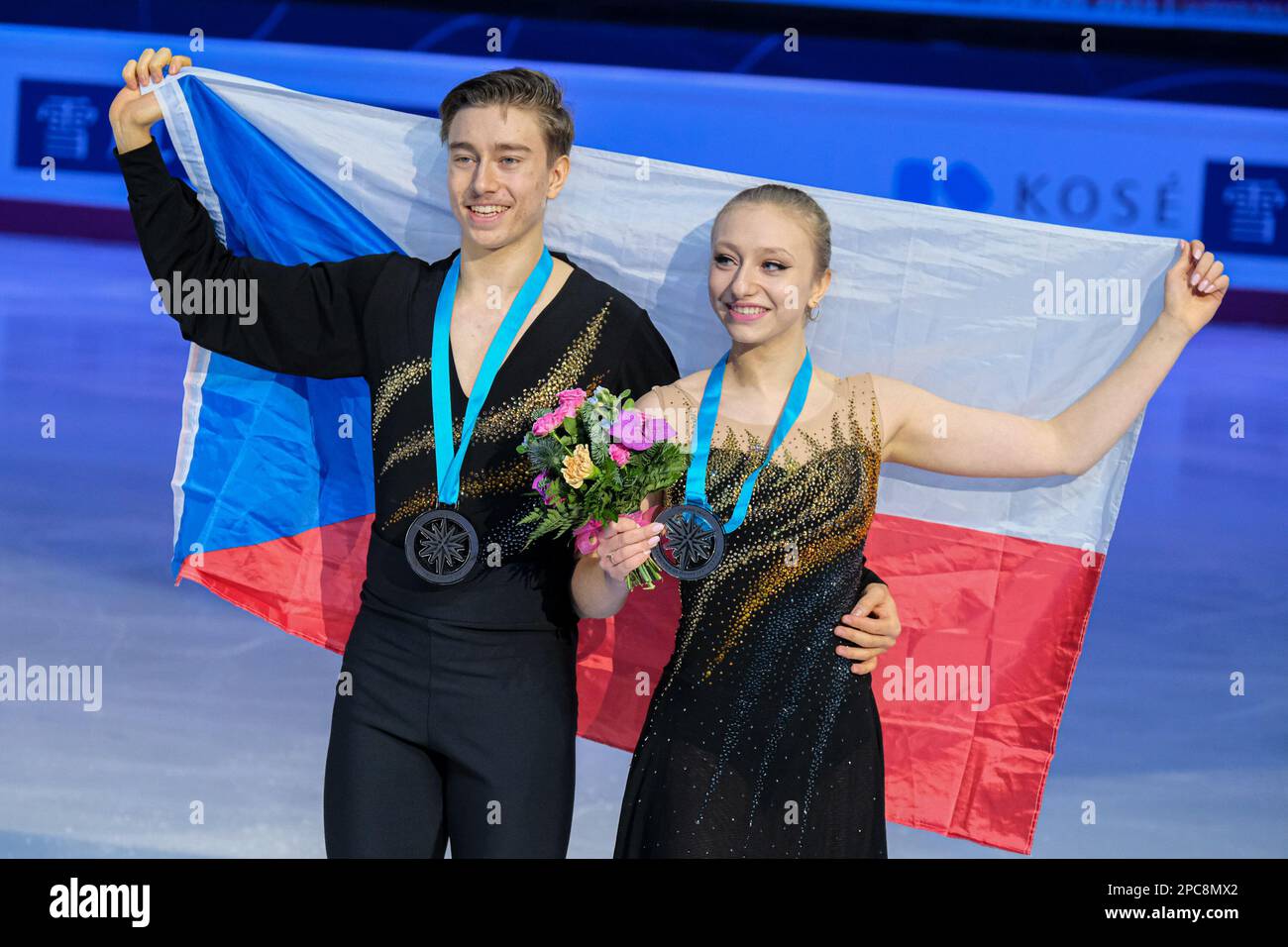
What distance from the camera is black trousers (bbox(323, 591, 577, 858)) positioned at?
114 inches

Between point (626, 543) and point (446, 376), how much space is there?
538 millimetres

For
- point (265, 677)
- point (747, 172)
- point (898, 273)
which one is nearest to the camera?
point (898, 273)

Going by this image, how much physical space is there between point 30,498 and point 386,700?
400cm

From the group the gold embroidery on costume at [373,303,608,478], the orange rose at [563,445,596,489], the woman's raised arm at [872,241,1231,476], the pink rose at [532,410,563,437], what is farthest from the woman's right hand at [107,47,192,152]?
the woman's raised arm at [872,241,1231,476]

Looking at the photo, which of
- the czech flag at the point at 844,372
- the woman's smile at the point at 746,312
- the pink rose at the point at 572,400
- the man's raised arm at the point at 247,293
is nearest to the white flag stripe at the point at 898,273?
the czech flag at the point at 844,372

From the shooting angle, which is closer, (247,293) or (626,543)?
(626,543)

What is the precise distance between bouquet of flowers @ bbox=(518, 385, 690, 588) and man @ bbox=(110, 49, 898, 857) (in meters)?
0.17

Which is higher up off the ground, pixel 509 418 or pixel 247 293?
pixel 247 293

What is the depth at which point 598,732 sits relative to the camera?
3.70 metres

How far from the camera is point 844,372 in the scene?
11.8ft

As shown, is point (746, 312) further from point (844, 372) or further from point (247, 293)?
point (247, 293)

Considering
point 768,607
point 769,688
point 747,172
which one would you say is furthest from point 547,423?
point 747,172

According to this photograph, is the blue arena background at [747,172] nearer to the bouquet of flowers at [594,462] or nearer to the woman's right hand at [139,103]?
the bouquet of flowers at [594,462]

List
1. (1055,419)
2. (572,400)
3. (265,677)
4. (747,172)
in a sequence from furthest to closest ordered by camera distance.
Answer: (747,172), (265,677), (1055,419), (572,400)
